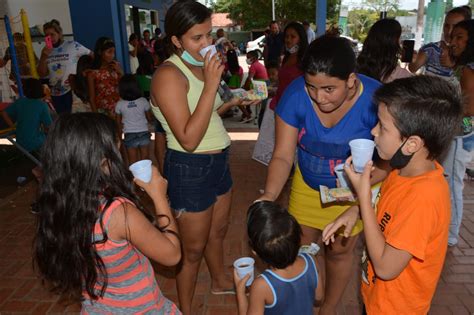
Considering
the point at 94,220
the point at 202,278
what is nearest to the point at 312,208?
the point at 94,220

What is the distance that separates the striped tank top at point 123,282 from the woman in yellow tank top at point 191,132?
1.91 ft

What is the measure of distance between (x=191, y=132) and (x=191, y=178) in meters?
0.33

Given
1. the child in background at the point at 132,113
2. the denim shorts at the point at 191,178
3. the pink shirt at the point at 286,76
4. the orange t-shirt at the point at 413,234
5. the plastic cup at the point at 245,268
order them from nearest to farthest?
the orange t-shirt at the point at 413,234 < the plastic cup at the point at 245,268 < the denim shorts at the point at 191,178 < the pink shirt at the point at 286,76 < the child in background at the point at 132,113

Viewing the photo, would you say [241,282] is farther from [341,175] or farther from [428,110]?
[428,110]

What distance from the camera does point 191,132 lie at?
6.73 feet

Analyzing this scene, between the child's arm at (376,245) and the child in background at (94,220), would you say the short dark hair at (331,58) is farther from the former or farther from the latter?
the child in background at (94,220)

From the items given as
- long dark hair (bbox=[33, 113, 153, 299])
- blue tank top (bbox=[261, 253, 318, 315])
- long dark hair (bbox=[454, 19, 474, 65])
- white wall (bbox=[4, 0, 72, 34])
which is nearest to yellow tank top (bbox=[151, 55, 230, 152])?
long dark hair (bbox=[33, 113, 153, 299])

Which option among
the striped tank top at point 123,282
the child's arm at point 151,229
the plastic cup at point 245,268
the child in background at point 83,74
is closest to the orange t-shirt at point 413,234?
the plastic cup at point 245,268

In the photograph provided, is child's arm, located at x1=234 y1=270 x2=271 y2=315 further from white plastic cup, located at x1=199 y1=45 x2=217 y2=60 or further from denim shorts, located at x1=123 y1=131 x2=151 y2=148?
denim shorts, located at x1=123 y1=131 x2=151 y2=148

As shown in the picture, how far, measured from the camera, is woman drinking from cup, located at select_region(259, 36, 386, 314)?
6.01ft

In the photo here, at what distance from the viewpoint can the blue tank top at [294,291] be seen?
67.2 inches

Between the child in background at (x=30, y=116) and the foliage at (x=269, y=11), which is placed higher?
the foliage at (x=269, y=11)

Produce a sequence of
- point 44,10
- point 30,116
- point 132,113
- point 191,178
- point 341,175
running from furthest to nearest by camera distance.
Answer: point 44,10, point 30,116, point 132,113, point 191,178, point 341,175

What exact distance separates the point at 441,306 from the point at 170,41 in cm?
262
